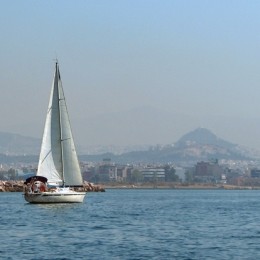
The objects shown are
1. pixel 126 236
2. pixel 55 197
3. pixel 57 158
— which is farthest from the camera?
pixel 57 158

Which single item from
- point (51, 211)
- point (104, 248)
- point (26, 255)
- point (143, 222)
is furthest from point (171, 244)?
point (51, 211)

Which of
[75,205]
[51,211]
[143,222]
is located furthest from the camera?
[75,205]

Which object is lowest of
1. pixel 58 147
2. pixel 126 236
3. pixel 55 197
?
pixel 126 236

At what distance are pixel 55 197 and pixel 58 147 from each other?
17.3ft

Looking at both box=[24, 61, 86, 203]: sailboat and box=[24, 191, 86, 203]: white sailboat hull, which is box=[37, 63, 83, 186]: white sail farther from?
box=[24, 191, 86, 203]: white sailboat hull

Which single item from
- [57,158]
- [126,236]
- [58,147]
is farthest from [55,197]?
[126,236]

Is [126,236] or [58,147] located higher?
[58,147]

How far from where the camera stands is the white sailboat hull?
277 feet

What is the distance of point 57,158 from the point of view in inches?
3438

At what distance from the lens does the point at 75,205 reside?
85812 millimetres

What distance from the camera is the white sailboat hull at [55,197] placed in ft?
277

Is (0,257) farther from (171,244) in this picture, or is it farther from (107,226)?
(107,226)

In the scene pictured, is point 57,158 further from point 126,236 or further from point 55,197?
point 126,236

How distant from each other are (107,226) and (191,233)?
702cm
